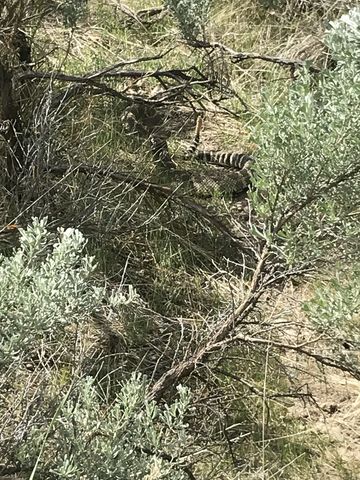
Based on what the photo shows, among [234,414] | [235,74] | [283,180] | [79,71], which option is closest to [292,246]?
[283,180]

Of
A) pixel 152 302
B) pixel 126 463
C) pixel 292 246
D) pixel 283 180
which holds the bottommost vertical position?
pixel 152 302

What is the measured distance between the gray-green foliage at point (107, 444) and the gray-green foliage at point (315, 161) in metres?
0.53

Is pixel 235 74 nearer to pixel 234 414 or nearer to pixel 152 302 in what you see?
pixel 152 302

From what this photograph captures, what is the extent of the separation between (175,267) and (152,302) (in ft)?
0.82

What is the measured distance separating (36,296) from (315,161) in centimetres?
77

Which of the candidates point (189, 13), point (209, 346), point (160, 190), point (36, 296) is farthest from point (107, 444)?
point (189, 13)

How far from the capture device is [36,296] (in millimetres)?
1733

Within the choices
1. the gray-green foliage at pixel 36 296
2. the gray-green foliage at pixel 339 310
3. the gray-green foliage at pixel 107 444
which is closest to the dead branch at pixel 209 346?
the gray-green foliage at pixel 339 310

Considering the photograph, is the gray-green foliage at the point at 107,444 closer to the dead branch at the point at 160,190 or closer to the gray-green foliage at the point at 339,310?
the gray-green foliage at the point at 339,310

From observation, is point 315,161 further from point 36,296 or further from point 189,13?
point 189,13

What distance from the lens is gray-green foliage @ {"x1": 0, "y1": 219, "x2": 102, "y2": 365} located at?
1.73m

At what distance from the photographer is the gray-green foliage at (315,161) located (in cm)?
187

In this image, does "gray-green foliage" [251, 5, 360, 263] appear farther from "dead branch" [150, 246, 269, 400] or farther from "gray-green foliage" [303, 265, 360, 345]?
"dead branch" [150, 246, 269, 400]

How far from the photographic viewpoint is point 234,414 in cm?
267
